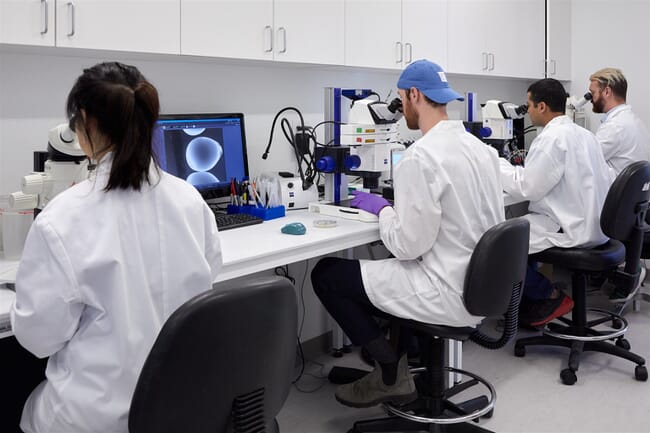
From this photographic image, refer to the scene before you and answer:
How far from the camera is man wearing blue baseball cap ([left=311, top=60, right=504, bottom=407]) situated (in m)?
1.98

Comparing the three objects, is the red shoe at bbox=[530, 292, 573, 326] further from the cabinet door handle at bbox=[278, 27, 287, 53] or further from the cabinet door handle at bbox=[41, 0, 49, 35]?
the cabinet door handle at bbox=[41, 0, 49, 35]

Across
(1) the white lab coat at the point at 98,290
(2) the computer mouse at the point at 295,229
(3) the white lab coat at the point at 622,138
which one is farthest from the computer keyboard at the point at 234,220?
(3) the white lab coat at the point at 622,138

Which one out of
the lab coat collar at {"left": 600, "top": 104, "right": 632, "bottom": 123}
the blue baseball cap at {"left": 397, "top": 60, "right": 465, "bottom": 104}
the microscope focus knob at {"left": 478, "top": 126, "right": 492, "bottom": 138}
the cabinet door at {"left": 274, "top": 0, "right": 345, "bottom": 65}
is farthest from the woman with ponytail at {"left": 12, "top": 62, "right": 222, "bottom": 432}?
the lab coat collar at {"left": 600, "top": 104, "right": 632, "bottom": 123}

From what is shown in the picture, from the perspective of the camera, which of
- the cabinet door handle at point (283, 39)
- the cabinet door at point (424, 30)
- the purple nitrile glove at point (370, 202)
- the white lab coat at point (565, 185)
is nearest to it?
the purple nitrile glove at point (370, 202)

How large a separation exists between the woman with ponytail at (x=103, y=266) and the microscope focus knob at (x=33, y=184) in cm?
64

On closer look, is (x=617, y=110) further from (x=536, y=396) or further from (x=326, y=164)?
(x=326, y=164)

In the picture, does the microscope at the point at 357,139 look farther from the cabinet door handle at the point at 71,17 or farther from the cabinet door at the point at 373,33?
the cabinet door handle at the point at 71,17

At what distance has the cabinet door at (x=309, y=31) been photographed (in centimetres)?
255

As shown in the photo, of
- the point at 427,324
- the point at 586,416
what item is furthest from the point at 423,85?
the point at 586,416

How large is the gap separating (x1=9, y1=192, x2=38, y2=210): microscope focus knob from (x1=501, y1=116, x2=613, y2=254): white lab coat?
204cm

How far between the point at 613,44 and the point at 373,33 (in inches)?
104

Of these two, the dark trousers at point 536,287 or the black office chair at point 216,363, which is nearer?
the black office chair at point 216,363

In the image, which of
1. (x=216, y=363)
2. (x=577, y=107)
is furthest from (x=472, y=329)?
(x=577, y=107)

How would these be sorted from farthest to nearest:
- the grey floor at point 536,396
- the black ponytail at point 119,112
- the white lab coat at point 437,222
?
the grey floor at point 536,396
the white lab coat at point 437,222
the black ponytail at point 119,112
